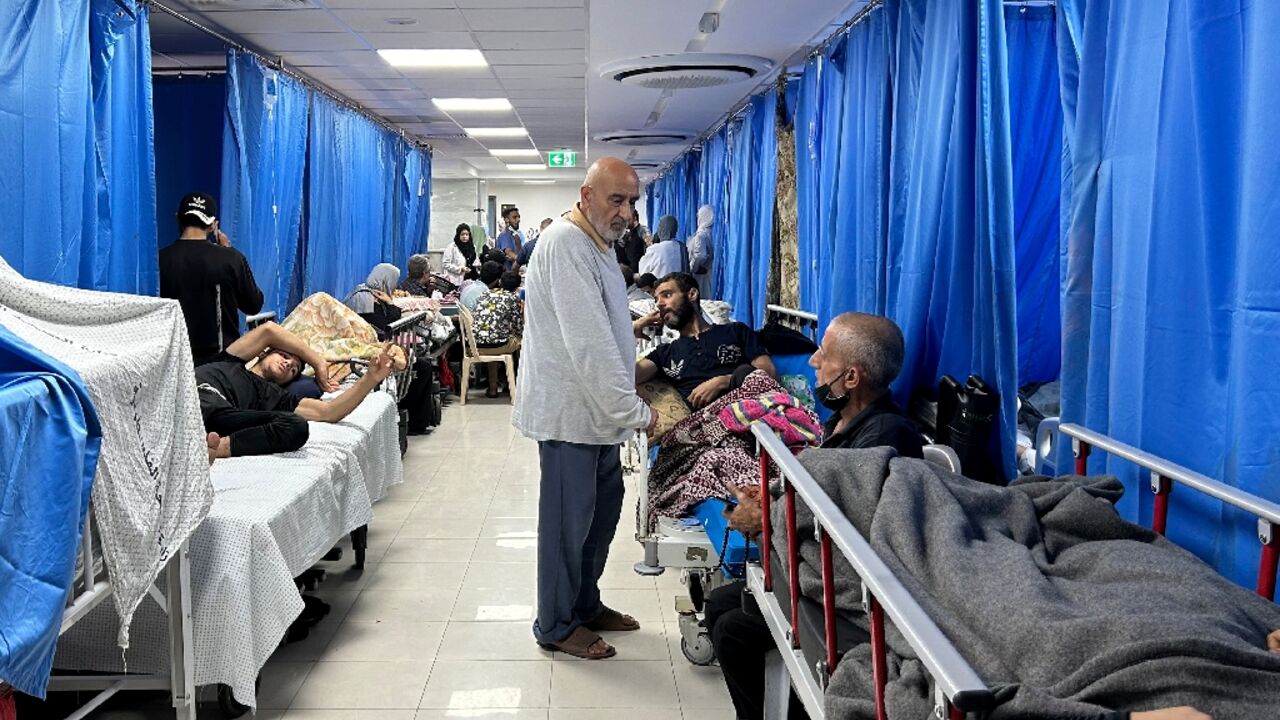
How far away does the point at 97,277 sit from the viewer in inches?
152

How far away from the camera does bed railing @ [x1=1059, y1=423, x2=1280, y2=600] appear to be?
64.9 inches

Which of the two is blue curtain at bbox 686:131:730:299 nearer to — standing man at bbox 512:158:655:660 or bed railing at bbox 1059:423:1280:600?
standing man at bbox 512:158:655:660

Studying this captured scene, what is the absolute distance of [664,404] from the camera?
401 cm

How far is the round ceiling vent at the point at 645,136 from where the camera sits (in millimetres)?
10719

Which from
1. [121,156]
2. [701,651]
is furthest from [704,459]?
[121,156]

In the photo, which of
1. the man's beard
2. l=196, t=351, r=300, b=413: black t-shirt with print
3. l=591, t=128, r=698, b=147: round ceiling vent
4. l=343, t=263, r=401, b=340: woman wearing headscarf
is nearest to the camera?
l=196, t=351, r=300, b=413: black t-shirt with print

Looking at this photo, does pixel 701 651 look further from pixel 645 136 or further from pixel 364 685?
pixel 645 136

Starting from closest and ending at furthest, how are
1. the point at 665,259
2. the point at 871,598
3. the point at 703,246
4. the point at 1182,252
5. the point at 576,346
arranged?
1. the point at 871,598
2. the point at 1182,252
3. the point at 576,346
4. the point at 665,259
5. the point at 703,246

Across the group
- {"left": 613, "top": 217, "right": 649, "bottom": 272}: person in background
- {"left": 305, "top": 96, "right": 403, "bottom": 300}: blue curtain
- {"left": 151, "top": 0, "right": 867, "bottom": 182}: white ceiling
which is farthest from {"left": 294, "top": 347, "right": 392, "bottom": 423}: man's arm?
{"left": 613, "top": 217, "right": 649, "bottom": 272}: person in background

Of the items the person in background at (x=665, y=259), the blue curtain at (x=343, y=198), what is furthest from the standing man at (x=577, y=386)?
the person in background at (x=665, y=259)

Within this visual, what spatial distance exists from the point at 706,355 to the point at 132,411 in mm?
2445

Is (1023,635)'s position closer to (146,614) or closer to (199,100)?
(146,614)

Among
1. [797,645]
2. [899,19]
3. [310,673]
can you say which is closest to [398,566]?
[310,673]

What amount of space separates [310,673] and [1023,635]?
2.40 metres
